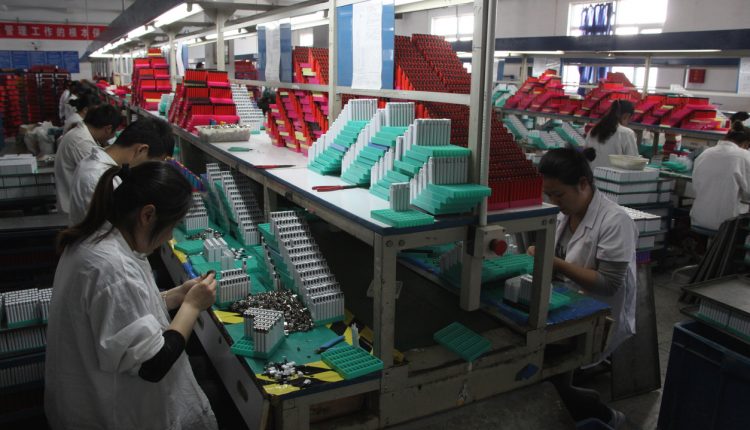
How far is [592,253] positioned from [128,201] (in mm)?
2168

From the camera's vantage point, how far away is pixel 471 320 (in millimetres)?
2447

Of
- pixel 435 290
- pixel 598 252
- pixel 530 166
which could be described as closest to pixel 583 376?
pixel 598 252

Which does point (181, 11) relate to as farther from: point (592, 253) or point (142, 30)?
point (592, 253)

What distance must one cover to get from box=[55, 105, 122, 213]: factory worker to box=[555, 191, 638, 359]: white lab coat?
3.44 metres

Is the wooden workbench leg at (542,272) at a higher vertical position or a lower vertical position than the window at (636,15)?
lower

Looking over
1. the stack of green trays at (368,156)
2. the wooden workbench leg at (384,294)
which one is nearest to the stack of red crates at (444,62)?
the stack of green trays at (368,156)

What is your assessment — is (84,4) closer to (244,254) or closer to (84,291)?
(244,254)

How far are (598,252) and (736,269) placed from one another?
3.25 meters

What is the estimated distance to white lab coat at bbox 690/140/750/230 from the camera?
5.32m

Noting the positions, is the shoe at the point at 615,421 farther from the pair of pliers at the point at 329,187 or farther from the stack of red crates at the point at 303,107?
the stack of red crates at the point at 303,107

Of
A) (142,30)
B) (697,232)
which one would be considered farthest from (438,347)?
(142,30)

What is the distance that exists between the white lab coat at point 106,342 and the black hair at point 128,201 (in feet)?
0.11

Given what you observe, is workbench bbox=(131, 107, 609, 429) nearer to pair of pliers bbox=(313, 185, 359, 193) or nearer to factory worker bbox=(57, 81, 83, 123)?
pair of pliers bbox=(313, 185, 359, 193)

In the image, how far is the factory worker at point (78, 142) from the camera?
4103 mm
